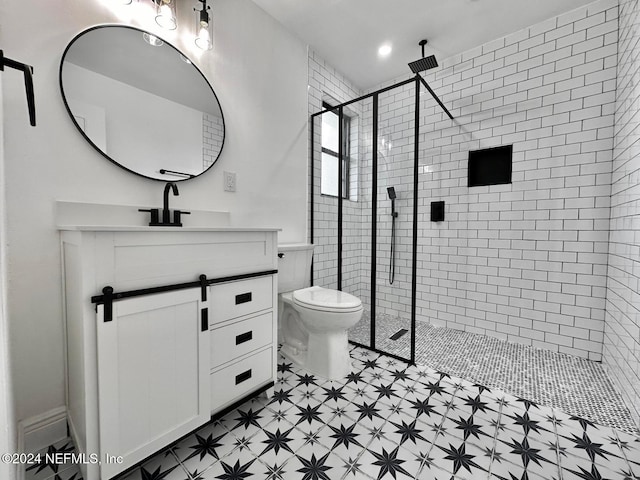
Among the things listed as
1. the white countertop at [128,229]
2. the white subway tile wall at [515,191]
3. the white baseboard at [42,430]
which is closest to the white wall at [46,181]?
the white baseboard at [42,430]

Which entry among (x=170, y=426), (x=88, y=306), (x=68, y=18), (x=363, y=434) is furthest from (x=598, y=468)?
(x=68, y=18)

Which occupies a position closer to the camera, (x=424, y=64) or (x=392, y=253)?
(x=424, y=64)

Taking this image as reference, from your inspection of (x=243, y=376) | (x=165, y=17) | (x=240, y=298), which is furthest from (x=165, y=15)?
(x=243, y=376)

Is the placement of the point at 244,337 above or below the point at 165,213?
below

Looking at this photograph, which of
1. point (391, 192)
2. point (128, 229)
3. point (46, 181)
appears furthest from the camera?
point (391, 192)

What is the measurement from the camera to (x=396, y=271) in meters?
2.33

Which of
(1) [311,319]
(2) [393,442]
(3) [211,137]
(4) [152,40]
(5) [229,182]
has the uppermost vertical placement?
(4) [152,40]

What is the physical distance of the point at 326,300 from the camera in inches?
69.7

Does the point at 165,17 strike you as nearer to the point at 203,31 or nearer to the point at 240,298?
the point at 203,31

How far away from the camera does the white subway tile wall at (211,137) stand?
1671 millimetres

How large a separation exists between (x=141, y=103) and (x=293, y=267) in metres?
1.36

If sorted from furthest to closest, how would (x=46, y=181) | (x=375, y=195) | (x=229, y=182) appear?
(x=375, y=195), (x=229, y=182), (x=46, y=181)

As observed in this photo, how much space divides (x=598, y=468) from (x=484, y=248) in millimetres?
1625

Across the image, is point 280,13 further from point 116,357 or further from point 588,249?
point 588,249
